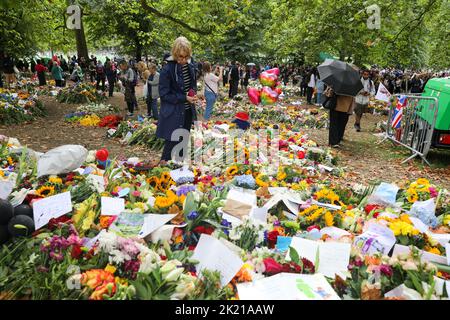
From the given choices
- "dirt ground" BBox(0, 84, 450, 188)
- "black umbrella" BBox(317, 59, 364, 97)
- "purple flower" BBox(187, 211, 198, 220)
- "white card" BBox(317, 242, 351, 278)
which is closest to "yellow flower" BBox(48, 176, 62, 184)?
"purple flower" BBox(187, 211, 198, 220)

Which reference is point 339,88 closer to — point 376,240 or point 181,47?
point 181,47

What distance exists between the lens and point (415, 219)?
136 inches

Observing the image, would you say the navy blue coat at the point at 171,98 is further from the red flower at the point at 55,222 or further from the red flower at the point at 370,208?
the red flower at the point at 370,208

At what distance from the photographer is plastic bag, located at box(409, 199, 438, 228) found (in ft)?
11.7

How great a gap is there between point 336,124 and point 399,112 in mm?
1412

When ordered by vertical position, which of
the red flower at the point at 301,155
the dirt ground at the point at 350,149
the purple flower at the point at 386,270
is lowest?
the dirt ground at the point at 350,149

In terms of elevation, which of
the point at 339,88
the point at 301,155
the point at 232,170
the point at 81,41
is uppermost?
the point at 81,41

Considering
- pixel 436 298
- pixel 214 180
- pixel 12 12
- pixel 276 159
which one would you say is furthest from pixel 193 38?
pixel 436 298

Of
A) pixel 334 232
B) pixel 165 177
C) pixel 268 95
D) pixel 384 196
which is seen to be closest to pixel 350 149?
pixel 268 95

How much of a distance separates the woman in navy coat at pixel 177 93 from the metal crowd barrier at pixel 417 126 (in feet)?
14.9

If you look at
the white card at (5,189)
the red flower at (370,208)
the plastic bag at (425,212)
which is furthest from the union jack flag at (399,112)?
the white card at (5,189)

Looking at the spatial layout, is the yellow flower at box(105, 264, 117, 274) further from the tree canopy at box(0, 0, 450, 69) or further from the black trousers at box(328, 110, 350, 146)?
the black trousers at box(328, 110, 350, 146)

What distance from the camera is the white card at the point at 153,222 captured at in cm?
280

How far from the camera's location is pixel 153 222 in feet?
9.50
